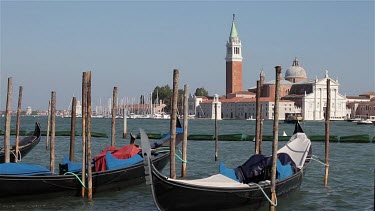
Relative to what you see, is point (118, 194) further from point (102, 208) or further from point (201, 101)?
point (201, 101)

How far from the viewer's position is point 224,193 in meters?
6.19

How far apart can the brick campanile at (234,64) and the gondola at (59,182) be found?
58480mm

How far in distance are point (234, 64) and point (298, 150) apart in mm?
57922

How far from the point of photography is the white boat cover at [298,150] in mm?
8703

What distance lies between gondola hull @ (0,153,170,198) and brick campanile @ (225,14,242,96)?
58.5m

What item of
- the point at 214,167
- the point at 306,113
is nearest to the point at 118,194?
the point at 214,167

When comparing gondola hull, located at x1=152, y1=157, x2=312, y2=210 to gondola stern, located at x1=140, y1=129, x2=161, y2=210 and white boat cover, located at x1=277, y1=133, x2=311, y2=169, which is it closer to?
gondola stern, located at x1=140, y1=129, x2=161, y2=210

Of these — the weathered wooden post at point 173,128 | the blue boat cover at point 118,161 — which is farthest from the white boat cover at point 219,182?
the blue boat cover at point 118,161

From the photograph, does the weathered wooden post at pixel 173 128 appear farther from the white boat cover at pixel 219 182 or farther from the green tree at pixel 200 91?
the green tree at pixel 200 91

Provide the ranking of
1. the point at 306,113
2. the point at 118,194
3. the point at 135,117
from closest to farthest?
1. the point at 118,194
2. the point at 306,113
3. the point at 135,117

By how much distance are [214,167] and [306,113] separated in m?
51.5

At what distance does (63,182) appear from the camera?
7359 mm

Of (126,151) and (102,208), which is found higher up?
(126,151)

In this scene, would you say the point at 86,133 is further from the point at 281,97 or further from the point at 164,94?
the point at 164,94
